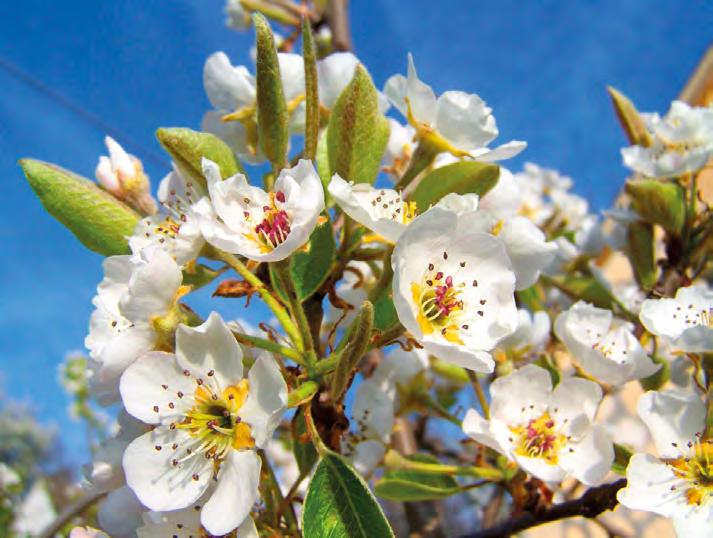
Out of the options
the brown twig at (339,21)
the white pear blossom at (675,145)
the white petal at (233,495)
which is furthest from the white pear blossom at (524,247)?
the brown twig at (339,21)

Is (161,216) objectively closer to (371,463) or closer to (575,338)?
(371,463)

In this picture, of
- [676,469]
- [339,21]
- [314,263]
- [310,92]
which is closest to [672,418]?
[676,469]

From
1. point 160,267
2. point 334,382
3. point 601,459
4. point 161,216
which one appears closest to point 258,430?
point 334,382

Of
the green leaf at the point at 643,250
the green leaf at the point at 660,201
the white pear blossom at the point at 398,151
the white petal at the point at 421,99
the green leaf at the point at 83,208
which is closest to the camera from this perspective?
the green leaf at the point at 83,208

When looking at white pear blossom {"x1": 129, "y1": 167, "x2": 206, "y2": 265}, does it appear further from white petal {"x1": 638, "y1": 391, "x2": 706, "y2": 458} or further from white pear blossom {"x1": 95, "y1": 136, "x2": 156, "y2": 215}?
white petal {"x1": 638, "y1": 391, "x2": 706, "y2": 458}

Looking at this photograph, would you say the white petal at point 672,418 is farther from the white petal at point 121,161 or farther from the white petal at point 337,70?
the white petal at point 121,161

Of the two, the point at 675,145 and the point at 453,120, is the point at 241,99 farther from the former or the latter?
the point at 675,145
